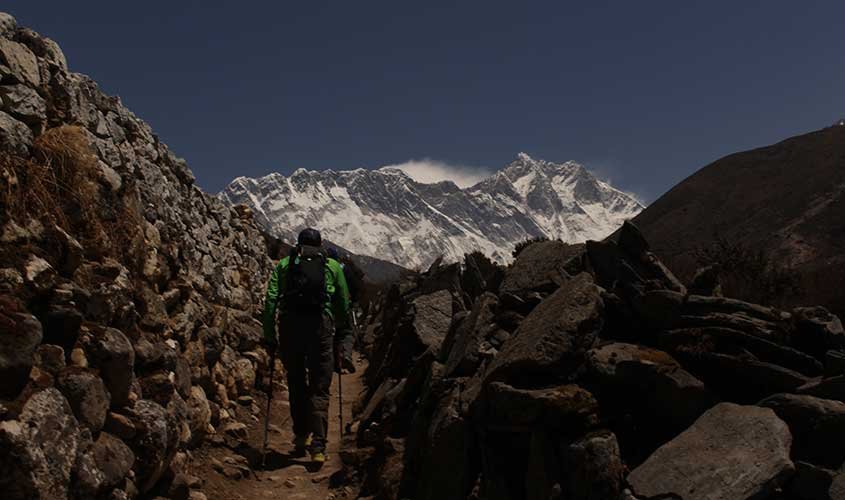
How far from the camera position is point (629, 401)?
5527mm

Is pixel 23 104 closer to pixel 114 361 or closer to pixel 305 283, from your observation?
pixel 114 361

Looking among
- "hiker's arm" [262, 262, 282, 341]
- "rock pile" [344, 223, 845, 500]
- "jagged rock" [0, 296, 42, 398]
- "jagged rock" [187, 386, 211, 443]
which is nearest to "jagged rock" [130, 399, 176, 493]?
"jagged rock" [187, 386, 211, 443]

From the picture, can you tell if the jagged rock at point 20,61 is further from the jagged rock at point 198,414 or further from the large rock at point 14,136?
the jagged rock at point 198,414

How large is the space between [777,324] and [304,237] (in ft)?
19.8

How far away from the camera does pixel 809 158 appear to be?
71750mm

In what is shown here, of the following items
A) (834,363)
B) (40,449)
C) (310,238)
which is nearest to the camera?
(40,449)

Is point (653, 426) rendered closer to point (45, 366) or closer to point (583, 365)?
point (583, 365)

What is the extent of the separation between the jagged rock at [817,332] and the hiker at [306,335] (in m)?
5.49

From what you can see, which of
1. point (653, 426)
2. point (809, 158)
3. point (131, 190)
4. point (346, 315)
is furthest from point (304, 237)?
point (809, 158)

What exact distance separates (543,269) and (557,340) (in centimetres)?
242

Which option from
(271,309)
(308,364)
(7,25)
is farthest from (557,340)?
(7,25)

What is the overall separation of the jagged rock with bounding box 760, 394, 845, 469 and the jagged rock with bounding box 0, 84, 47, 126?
703 centimetres

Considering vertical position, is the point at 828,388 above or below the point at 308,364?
below

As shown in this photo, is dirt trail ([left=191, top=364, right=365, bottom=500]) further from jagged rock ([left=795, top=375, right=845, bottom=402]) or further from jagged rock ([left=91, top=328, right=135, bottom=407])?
jagged rock ([left=795, top=375, right=845, bottom=402])
